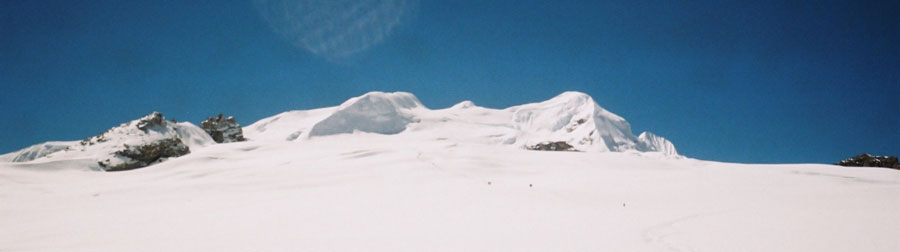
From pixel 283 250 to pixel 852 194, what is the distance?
705 cm

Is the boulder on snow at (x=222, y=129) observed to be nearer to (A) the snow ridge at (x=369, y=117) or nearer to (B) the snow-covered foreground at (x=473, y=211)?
(B) the snow-covered foreground at (x=473, y=211)

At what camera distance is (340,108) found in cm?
6097

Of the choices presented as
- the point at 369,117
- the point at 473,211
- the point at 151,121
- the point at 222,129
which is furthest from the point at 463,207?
the point at 369,117

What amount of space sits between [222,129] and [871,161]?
3573 cm

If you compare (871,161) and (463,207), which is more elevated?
(871,161)

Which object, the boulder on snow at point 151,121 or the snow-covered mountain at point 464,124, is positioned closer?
the boulder on snow at point 151,121

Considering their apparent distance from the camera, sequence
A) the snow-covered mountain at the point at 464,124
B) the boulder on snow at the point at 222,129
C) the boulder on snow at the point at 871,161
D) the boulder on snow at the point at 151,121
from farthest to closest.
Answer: the snow-covered mountain at the point at 464,124, the boulder on snow at the point at 222,129, the boulder on snow at the point at 871,161, the boulder on snow at the point at 151,121

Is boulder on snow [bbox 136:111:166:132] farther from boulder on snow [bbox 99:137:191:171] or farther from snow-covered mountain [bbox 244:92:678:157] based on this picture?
snow-covered mountain [bbox 244:92:678:157]

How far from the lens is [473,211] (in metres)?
4.21

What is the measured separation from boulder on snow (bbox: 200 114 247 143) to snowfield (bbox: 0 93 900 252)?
52.4 feet

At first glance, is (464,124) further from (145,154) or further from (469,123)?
(145,154)

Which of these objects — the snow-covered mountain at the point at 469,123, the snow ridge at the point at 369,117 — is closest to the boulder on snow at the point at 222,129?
the snow-covered mountain at the point at 469,123

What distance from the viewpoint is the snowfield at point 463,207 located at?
2.98m

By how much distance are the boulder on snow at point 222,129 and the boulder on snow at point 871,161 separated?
3407 cm
